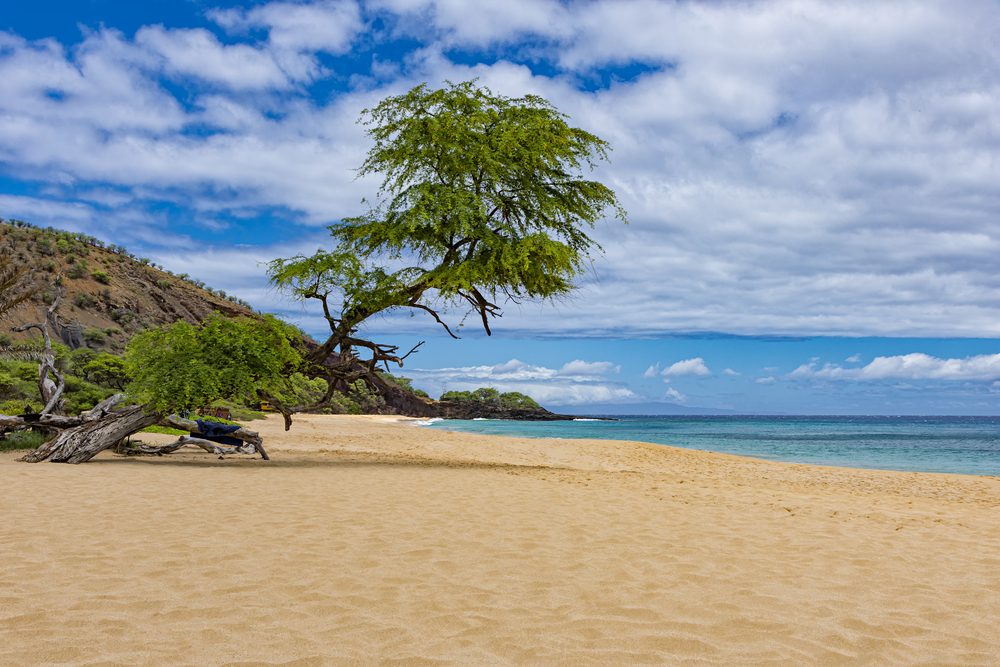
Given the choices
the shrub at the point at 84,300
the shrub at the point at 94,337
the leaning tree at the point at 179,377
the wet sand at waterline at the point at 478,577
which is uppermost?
the shrub at the point at 84,300

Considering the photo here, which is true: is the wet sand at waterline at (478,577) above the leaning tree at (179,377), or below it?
below

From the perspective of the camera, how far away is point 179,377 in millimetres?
17703

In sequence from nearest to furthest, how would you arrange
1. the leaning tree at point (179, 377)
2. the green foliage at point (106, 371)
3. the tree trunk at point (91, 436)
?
the tree trunk at point (91, 436)
the leaning tree at point (179, 377)
the green foliage at point (106, 371)

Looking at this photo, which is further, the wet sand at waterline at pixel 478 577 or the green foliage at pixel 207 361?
the green foliage at pixel 207 361

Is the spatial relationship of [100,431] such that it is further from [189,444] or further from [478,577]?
[478,577]

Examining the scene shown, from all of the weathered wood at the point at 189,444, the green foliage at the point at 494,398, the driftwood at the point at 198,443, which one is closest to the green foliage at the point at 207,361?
the driftwood at the point at 198,443

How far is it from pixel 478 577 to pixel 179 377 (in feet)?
45.1

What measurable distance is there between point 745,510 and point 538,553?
17.9 feet

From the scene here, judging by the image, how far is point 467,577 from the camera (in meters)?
6.71

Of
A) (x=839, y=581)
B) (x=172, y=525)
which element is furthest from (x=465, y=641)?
(x=172, y=525)

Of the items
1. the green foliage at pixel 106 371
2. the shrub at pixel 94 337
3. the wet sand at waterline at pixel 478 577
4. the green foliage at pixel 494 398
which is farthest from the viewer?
the green foliage at pixel 494 398

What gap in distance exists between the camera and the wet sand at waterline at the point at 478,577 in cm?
488

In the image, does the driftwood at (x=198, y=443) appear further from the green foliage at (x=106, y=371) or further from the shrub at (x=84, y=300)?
the shrub at (x=84, y=300)

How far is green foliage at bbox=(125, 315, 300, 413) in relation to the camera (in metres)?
17.8
